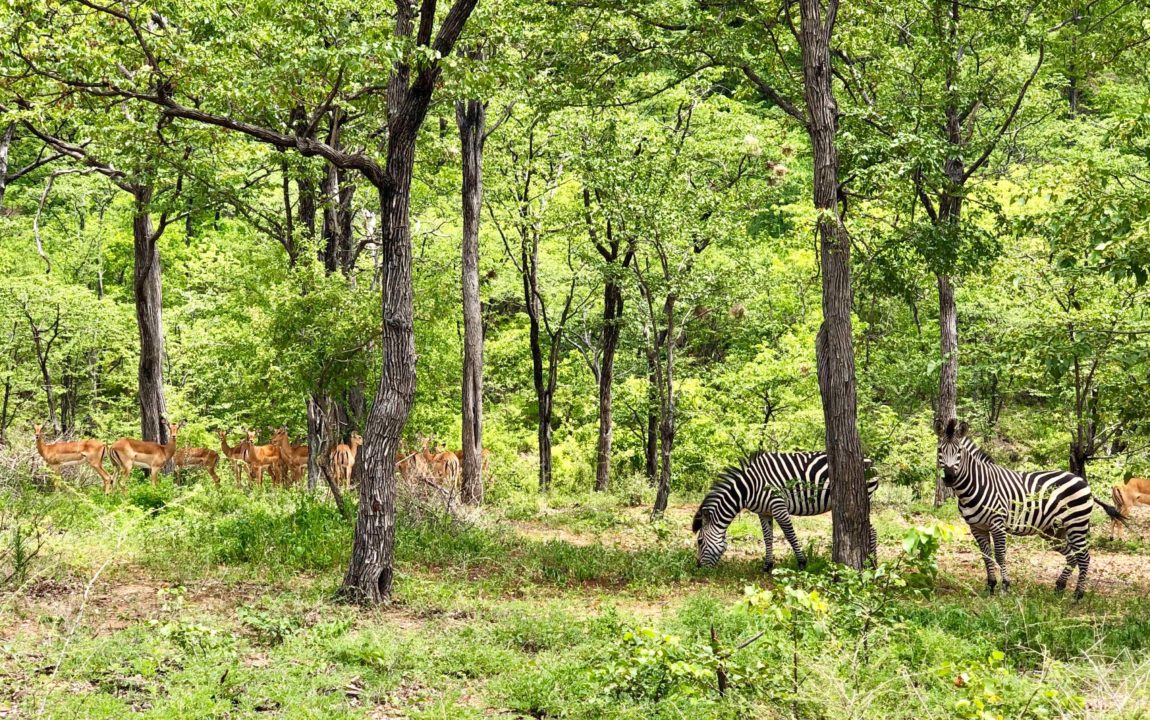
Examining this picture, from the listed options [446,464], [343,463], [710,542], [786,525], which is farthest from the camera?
[343,463]

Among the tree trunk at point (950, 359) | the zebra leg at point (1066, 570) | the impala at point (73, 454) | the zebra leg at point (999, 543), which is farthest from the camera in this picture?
the tree trunk at point (950, 359)

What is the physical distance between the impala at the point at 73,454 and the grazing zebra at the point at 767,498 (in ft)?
32.3

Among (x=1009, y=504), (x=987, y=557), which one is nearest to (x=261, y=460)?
(x=987, y=557)

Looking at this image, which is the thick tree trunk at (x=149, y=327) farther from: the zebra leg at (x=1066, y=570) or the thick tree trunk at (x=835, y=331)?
the zebra leg at (x=1066, y=570)

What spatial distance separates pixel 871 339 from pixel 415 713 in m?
21.6

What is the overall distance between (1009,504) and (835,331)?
3.54 m

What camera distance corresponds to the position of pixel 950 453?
1126cm

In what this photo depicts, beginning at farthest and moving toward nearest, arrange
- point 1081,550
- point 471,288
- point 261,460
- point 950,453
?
point 261,460 < point 471,288 < point 1081,550 < point 950,453

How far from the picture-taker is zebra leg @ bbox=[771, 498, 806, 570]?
1245 centimetres

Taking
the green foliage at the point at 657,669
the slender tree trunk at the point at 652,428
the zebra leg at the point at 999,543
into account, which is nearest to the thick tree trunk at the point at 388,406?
the green foliage at the point at 657,669

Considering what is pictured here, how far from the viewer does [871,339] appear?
82.6 feet

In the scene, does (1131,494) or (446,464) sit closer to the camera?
(1131,494)

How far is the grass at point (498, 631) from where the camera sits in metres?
5.46

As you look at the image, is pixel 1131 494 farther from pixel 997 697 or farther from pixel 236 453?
pixel 236 453
